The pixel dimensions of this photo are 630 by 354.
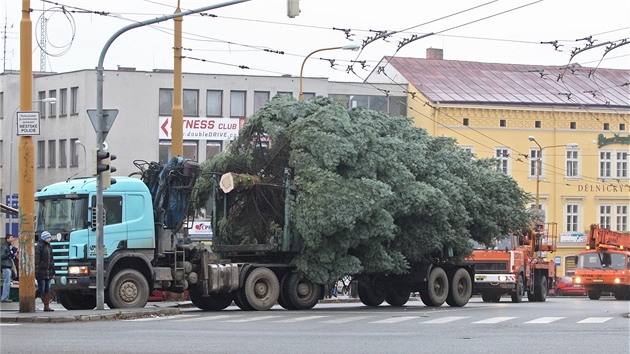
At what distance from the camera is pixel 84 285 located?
23.4 metres

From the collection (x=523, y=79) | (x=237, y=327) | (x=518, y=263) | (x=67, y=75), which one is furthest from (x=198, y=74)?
(x=237, y=327)

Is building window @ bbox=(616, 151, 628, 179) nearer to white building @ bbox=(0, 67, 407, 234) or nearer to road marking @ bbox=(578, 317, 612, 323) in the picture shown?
white building @ bbox=(0, 67, 407, 234)

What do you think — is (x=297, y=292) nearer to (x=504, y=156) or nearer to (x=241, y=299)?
(x=241, y=299)

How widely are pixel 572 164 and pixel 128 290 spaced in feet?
171

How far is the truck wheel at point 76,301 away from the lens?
24750mm

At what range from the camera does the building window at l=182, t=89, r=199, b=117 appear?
6500cm

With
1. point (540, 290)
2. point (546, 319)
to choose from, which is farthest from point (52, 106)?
point (546, 319)

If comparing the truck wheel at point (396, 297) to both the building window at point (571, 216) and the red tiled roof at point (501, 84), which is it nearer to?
the red tiled roof at point (501, 84)

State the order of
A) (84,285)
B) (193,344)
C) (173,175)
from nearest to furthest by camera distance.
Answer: (193,344), (84,285), (173,175)

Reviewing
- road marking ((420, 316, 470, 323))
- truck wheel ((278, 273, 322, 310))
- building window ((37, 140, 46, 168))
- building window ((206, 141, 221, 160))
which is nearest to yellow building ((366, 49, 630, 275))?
building window ((206, 141, 221, 160))

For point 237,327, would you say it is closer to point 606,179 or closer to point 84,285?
point 84,285

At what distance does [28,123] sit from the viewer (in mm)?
22250

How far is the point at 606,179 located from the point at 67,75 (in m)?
33.6

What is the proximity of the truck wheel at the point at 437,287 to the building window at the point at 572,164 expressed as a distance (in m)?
43.2
